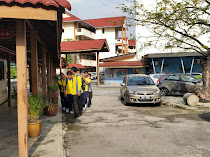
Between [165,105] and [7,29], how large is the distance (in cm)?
823

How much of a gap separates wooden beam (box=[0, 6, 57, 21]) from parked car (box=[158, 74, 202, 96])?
41.1ft

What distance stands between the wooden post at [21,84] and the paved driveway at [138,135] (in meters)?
1.15

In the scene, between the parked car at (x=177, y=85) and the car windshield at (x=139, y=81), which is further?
the parked car at (x=177, y=85)

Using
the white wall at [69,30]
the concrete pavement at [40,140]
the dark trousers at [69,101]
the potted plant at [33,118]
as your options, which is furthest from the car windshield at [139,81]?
the white wall at [69,30]

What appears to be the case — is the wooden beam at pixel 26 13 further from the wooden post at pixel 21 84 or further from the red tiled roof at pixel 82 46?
the red tiled roof at pixel 82 46

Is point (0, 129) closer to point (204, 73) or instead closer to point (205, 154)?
point (205, 154)

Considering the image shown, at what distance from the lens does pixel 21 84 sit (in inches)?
153

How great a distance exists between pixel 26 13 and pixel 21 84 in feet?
4.09

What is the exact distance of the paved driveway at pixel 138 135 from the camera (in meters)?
4.83

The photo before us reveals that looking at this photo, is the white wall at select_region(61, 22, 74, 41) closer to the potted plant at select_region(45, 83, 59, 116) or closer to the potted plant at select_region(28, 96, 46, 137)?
the potted plant at select_region(45, 83, 59, 116)

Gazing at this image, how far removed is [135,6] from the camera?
504 inches

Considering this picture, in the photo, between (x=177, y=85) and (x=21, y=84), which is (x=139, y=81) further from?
(x=21, y=84)

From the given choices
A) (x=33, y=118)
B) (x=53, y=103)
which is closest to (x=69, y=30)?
(x=53, y=103)

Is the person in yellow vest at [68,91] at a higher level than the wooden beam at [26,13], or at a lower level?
lower
